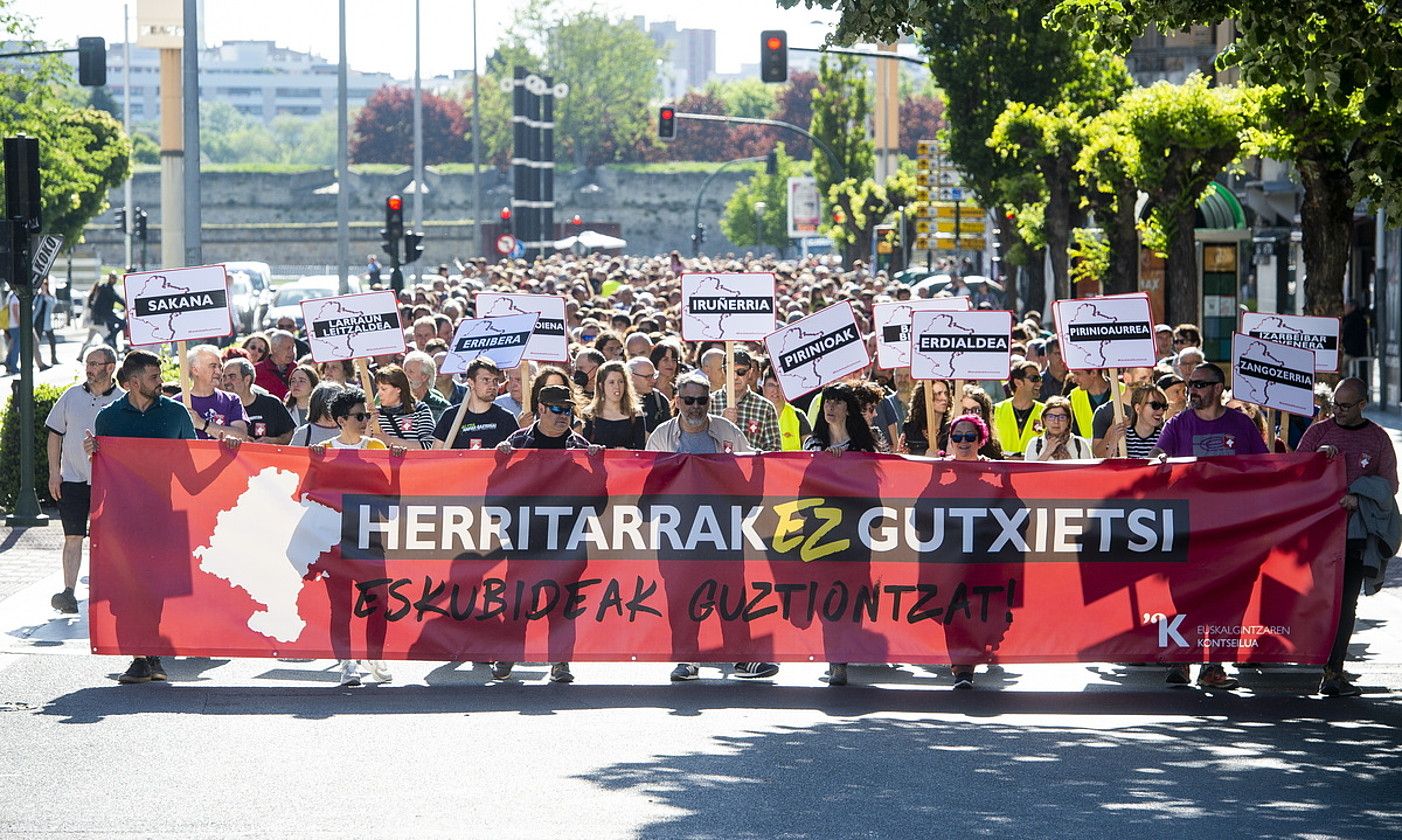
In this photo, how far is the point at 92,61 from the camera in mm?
39438

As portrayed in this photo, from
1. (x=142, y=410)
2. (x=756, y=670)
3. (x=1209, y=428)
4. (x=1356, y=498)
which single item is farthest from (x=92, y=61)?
(x=1356, y=498)

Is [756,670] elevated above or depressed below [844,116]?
below

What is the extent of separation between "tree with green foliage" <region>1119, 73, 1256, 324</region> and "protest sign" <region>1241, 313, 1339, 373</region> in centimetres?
880

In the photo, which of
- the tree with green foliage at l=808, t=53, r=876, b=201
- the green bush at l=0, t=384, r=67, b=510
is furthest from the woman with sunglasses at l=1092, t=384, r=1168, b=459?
the tree with green foliage at l=808, t=53, r=876, b=201

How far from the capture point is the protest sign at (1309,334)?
42.9ft

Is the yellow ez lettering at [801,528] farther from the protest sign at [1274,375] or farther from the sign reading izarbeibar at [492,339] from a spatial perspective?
the sign reading izarbeibar at [492,339]

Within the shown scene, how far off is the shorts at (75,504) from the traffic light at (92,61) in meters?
27.3

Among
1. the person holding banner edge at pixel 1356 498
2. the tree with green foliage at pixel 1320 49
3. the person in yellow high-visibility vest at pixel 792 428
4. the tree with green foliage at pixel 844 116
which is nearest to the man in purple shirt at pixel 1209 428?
the person holding banner edge at pixel 1356 498

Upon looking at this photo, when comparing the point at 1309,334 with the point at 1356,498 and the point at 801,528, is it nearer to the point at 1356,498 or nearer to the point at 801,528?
the point at 1356,498

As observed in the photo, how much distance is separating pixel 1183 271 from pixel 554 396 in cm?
1432

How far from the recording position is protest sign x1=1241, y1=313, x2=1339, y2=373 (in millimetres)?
13078

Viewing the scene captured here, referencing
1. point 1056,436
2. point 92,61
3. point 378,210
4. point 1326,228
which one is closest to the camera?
point 1056,436

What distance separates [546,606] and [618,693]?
0.58 meters

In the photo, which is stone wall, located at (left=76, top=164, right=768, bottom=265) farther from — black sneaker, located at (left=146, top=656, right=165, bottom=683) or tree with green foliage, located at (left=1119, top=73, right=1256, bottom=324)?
black sneaker, located at (left=146, top=656, right=165, bottom=683)
